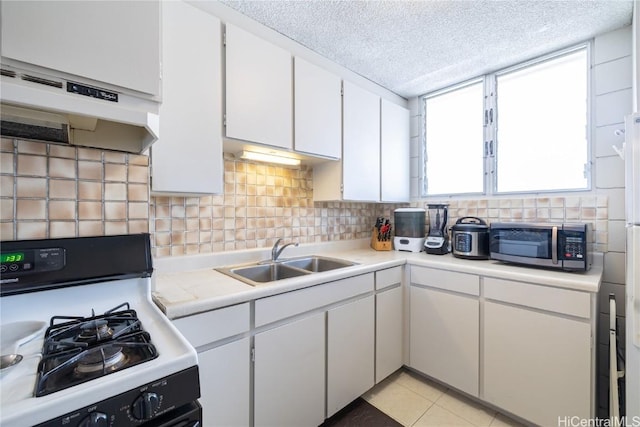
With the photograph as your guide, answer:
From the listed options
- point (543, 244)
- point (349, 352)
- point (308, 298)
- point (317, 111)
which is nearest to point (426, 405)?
point (349, 352)

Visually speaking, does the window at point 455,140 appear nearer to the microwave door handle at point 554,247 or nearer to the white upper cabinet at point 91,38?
the microwave door handle at point 554,247

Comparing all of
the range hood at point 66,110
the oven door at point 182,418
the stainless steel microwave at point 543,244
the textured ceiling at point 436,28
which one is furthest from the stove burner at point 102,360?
the stainless steel microwave at point 543,244

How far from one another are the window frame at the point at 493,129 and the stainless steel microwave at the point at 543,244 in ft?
1.49

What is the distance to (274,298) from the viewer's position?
1.31 m

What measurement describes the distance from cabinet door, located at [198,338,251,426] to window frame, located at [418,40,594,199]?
2.20 metres

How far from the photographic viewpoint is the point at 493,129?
2311 mm

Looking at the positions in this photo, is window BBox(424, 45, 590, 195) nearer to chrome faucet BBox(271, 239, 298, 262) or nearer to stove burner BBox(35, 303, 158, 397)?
chrome faucet BBox(271, 239, 298, 262)

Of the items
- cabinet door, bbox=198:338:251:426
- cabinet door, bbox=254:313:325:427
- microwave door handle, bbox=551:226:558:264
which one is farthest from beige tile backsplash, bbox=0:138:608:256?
cabinet door, bbox=254:313:325:427

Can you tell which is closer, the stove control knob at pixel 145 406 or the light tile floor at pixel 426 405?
the stove control knob at pixel 145 406

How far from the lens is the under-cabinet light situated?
1801 mm

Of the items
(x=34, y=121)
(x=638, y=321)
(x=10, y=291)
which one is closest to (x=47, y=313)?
(x=10, y=291)

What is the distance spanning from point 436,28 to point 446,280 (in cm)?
164

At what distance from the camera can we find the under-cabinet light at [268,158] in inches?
70.9

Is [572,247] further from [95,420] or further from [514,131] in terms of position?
[95,420]
